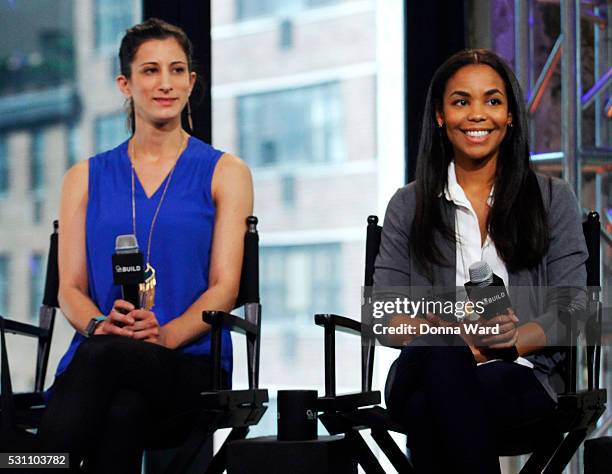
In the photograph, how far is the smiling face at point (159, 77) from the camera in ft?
9.19

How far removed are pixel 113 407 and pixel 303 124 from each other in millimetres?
2441

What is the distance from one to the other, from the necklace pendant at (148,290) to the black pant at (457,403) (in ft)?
2.10

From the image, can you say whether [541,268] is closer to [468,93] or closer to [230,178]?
[468,93]

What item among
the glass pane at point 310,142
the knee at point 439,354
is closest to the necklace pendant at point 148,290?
the knee at point 439,354

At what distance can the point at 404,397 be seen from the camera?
2316mm

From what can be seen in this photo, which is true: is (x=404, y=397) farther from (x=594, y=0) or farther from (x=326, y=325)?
(x=594, y=0)

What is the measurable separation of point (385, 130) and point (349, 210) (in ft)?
1.30

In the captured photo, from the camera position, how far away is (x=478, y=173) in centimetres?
264

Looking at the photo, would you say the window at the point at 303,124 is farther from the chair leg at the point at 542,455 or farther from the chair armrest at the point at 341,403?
the chair leg at the point at 542,455

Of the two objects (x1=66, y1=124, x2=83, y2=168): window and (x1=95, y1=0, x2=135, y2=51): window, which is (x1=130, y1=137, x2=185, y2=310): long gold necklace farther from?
(x1=95, y1=0, x2=135, y2=51): window

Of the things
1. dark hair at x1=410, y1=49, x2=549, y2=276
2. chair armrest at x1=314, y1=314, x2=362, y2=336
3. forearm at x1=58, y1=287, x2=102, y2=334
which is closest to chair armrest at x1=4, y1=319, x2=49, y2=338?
forearm at x1=58, y1=287, x2=102, y2=334

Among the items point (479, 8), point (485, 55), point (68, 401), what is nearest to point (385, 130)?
point (479, 8)

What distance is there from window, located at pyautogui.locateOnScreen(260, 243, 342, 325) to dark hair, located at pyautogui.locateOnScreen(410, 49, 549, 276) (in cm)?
176

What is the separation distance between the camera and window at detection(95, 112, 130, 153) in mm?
3502
